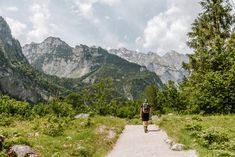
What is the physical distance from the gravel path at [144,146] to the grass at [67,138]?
0.74 meters

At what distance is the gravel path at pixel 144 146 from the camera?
2396 centimetres

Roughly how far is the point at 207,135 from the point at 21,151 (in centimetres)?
1050

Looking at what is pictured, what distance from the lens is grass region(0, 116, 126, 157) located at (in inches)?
926

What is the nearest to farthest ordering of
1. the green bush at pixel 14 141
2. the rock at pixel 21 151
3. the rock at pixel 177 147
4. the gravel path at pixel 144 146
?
1. the rock at pixel 21 151
2. the green bush at pixel 14 141
3. the gravel path at pixel 144 146
4. the rock at pixel 177 147

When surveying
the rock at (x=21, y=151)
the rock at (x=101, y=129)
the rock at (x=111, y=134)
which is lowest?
the rock at (x=21, y=151)

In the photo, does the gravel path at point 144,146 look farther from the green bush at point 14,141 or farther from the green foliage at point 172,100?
the green foliage at point 172,100

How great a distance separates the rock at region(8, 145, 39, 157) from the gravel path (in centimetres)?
533

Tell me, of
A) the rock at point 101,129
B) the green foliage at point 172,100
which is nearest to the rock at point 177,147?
the rock at point 101,129

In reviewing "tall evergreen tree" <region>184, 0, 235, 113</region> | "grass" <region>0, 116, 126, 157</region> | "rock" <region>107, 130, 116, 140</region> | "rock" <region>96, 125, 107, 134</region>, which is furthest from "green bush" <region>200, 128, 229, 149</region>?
"tall evergreen tree" <region>184, 0, 235, 113</region>

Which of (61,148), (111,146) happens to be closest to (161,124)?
(111,146)

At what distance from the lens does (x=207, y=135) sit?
2473cm

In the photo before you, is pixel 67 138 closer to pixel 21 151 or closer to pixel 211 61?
pixel 21 151

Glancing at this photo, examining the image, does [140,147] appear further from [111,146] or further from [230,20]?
[230,20]

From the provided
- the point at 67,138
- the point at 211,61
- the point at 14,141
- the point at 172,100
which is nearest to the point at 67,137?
the point at 67,138
